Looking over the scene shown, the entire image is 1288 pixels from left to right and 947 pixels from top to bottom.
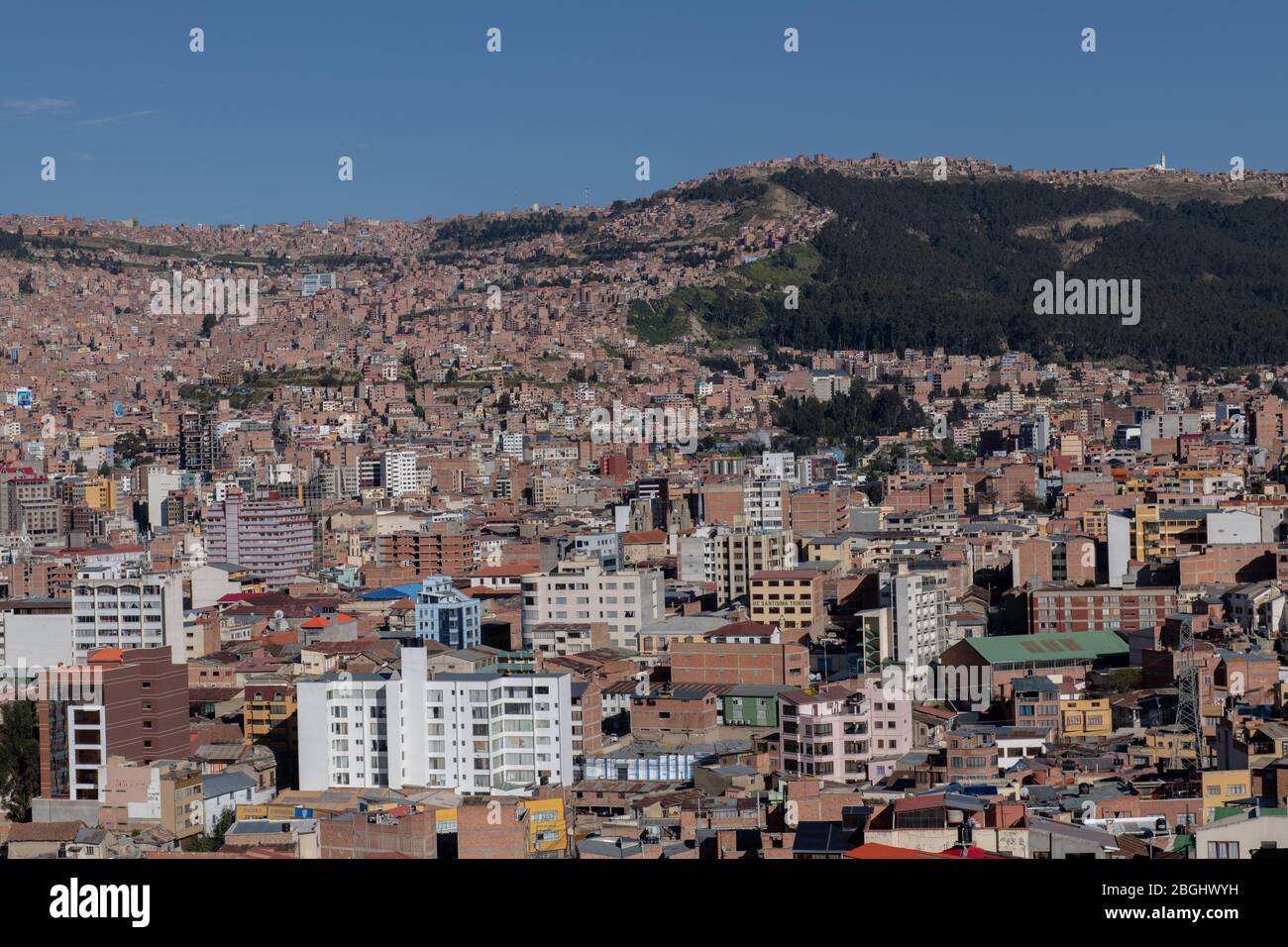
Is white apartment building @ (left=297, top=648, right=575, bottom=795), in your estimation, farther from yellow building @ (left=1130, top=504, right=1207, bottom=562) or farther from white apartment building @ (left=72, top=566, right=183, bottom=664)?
yellow building @ (left=1130, top=504, right=1207, bottom=562)

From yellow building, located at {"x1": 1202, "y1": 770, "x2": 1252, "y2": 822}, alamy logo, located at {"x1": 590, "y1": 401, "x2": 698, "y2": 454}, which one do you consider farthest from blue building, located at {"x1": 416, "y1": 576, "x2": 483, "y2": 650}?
alamy logo, located at {"x1": 590, "y1": 401, "x2": 698, "y2": 454}

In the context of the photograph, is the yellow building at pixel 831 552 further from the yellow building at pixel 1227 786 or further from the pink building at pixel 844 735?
the yellow building at pixel 1227 786

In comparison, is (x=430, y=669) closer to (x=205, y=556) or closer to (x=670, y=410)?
(x=205, y=556)

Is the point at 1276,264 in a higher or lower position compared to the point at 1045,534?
higher

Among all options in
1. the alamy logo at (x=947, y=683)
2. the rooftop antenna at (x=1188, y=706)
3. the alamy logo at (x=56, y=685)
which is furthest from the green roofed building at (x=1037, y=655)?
the alamy logo at (x=56, y=685)

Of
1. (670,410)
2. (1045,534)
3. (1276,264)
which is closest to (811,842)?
(1045,534)

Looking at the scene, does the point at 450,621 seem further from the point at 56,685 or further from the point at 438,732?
the point at 438,732
